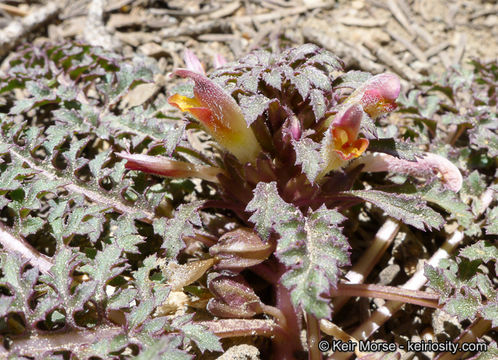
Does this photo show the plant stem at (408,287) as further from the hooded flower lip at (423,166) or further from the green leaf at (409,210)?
the green leaf at (409,210)

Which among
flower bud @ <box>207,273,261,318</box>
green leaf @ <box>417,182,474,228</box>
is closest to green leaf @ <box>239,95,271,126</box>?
flower bud @ <box>207,273,261,318</box>

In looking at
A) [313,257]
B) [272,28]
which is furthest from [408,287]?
[272,28]

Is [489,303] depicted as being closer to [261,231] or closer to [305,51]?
[261,231]

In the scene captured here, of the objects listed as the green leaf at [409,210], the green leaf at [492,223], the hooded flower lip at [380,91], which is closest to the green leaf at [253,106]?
the hooded flower lip at [380,91]

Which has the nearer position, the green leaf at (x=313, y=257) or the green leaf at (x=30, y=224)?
the green leaf at (x=313, y=257)

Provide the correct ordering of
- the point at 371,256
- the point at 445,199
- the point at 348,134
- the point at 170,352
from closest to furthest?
the point at 170,352 → the point at 348,134 → the point at 445,199 → the point at 371,256

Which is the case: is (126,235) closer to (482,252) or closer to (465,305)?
(465,305)
